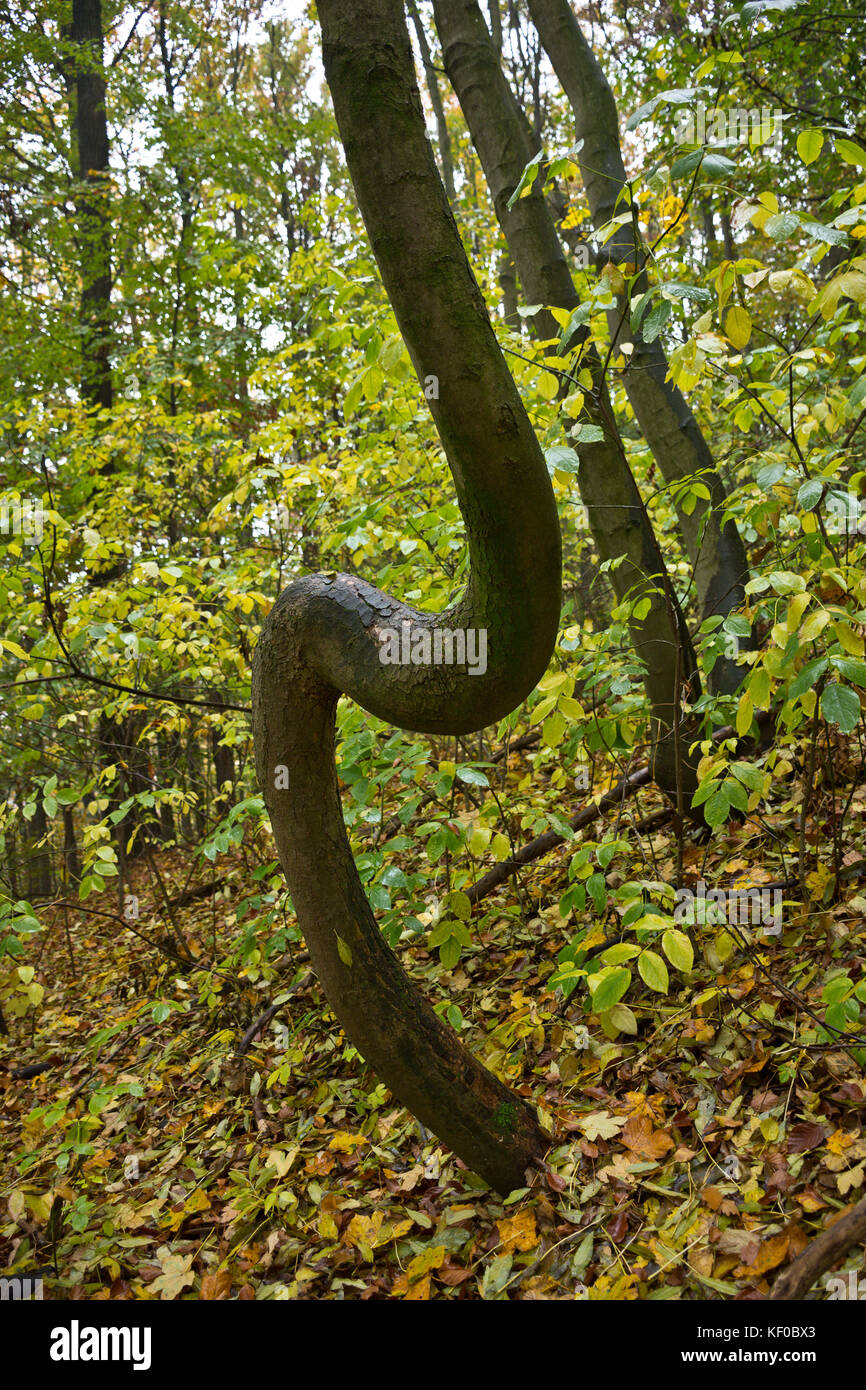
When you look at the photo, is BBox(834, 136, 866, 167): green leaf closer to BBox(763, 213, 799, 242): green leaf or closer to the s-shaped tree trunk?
BBox(763, 213, 799, 242): green leaf

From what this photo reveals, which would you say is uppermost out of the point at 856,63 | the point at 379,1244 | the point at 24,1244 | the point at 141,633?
the point at 856,63

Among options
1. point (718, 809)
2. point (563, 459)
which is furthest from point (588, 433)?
point (718, 809)

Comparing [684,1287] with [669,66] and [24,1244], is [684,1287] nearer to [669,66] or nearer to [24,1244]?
[24,1244]

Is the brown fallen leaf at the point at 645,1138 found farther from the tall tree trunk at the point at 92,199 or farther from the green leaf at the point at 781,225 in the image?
the tall tree trunk at the point at 92,199

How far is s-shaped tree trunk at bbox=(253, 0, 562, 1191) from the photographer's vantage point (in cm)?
141

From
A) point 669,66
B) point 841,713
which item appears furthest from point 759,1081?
point 669,66

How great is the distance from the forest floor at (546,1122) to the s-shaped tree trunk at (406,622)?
30 cm

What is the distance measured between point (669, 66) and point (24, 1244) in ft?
27.6

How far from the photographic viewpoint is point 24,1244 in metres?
2.78

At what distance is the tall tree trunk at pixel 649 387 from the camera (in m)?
3.75

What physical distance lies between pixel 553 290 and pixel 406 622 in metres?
2.51

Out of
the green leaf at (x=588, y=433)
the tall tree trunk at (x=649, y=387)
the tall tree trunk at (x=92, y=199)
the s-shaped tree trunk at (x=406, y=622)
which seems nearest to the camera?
the s-shaped tree trunk at (x=406, y=622)

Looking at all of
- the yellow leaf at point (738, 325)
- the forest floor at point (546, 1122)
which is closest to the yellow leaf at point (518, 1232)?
the forest floor at point (546, 1122)
